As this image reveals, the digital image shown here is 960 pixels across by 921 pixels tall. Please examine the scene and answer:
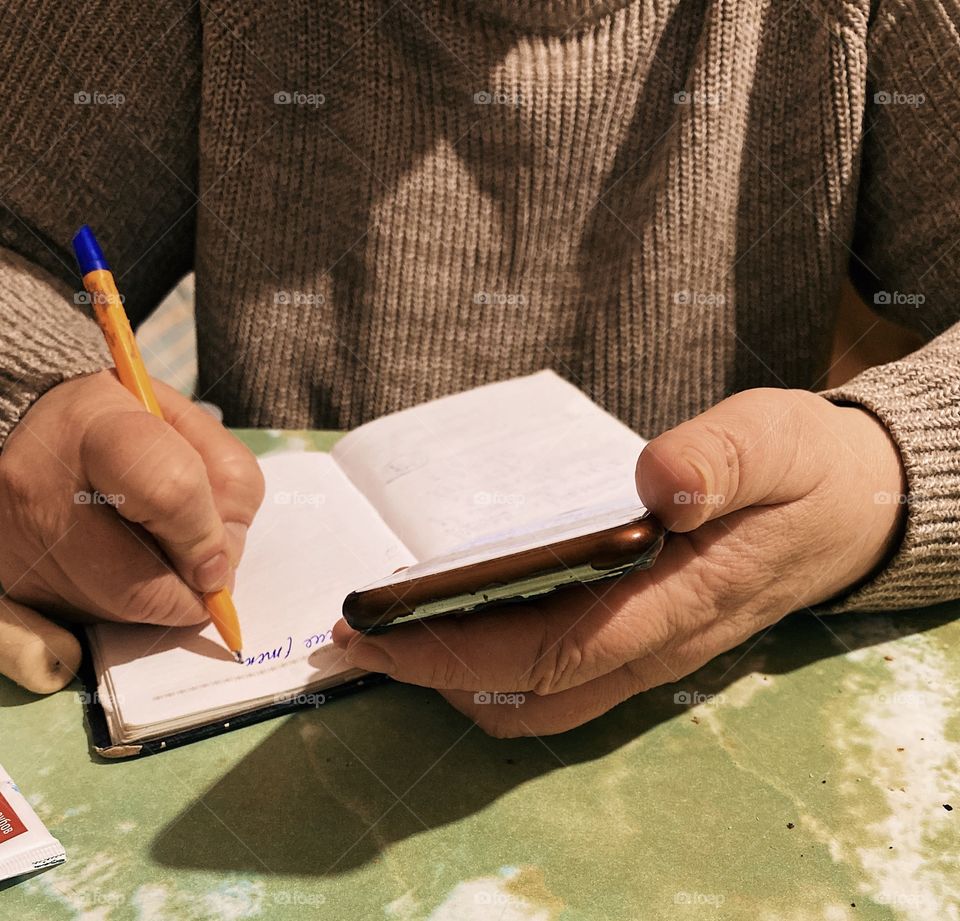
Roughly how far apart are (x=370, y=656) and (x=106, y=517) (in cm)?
21

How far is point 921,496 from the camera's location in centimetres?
67

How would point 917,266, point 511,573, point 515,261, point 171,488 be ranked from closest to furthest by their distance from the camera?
point 511,573 → point 171,488 → point 917,266 → point 515,261

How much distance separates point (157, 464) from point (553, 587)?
27cm

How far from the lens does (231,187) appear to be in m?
0.99

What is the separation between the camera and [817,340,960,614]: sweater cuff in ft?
2.20

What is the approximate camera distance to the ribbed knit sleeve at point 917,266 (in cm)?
68

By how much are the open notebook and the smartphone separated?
0.02 metres

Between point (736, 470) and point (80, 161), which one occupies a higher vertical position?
point (80, 161)

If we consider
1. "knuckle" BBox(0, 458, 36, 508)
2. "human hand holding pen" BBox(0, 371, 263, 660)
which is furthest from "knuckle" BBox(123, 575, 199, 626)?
"knuckle" BBox(0, 458, 36, 508)

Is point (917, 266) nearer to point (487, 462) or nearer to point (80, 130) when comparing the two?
point (487, 462)

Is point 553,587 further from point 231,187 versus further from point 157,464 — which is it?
point 231,187

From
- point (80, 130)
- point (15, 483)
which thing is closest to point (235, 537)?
point (15, 483)

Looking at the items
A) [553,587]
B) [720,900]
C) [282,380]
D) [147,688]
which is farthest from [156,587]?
[282,380]

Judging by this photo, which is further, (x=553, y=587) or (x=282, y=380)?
(x=282, y=380)
